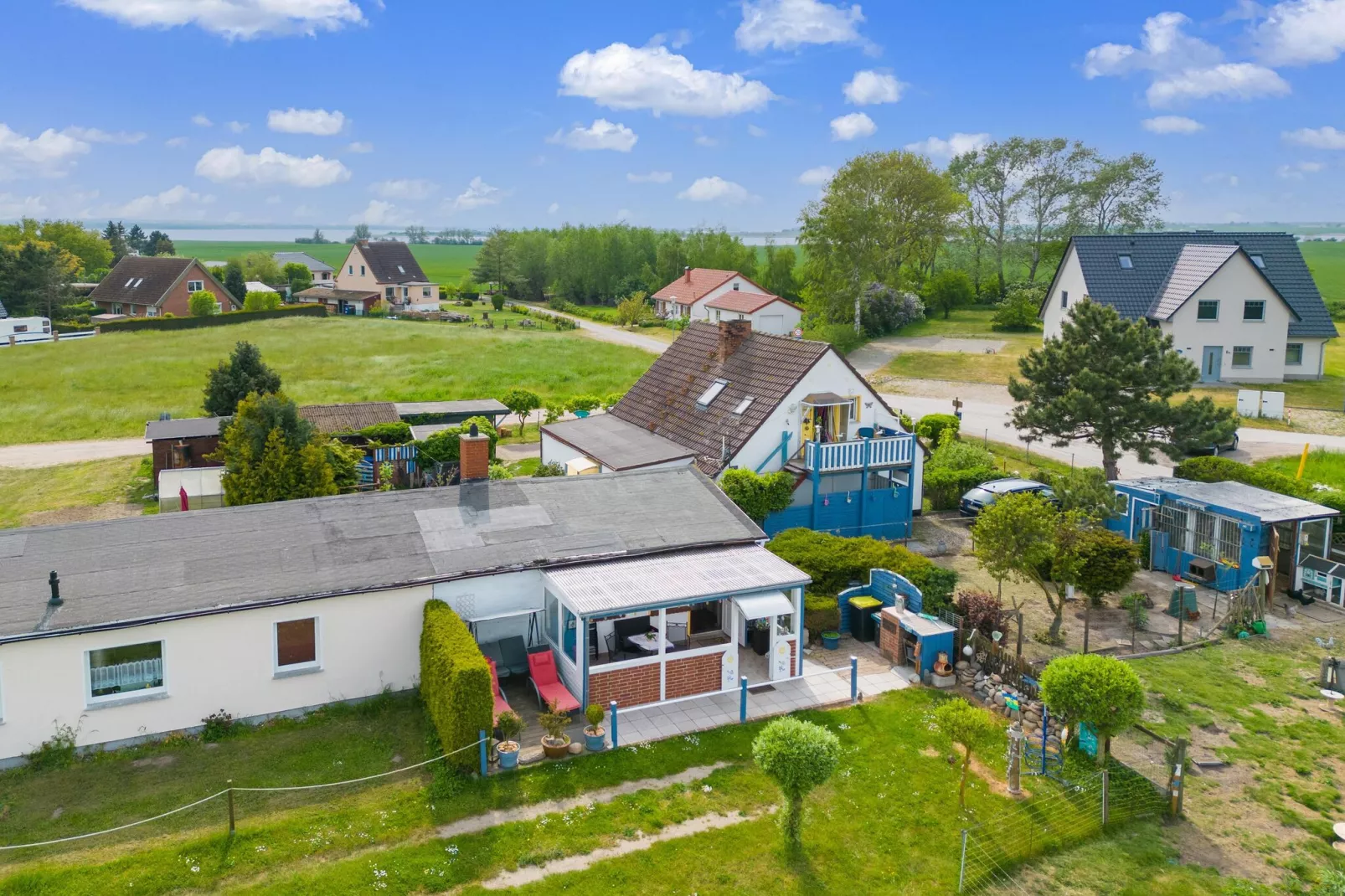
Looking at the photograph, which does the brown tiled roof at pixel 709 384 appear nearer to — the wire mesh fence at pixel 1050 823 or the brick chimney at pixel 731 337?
the brick chimney at pixel 731 337

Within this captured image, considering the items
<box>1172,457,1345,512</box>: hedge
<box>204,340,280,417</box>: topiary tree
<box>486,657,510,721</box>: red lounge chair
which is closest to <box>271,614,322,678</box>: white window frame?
<box>486,657,510,721</box>: red lounge chair

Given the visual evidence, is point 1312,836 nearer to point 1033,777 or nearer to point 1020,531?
point 1033,777

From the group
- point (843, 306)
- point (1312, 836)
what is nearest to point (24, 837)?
point (1312, 836)

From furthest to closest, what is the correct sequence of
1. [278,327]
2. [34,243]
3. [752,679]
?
[34,243], [278,327], [752,679]

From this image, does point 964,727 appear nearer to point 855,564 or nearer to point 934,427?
point 855,564

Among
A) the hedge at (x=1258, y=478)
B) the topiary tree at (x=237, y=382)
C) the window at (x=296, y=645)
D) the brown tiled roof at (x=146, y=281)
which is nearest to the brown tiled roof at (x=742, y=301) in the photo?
the brown tiled roof at (x=146, y=281)
